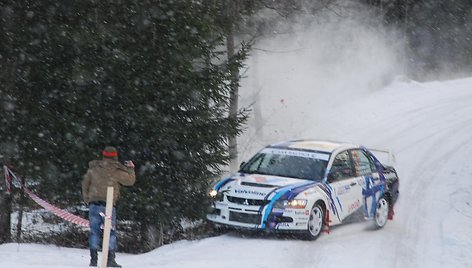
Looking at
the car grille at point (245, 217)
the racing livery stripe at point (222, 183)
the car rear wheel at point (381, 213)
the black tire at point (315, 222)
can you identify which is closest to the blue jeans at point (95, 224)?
the car grille at point (245, 217)

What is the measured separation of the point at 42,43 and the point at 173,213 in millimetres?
3611

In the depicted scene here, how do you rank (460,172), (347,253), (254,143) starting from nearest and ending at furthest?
(347,253), (460,172), (254,143)

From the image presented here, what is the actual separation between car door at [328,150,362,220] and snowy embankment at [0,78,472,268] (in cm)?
49

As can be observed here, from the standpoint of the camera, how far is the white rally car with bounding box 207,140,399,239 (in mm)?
10852

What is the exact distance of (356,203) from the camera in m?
12.4

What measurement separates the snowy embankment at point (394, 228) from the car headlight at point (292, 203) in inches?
22.8

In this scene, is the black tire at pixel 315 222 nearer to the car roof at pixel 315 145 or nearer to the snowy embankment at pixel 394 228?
the snowy embankment at pixel 394 228

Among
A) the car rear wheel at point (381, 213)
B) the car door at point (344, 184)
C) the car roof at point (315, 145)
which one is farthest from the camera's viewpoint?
the car rear wheel at point (381, 213)

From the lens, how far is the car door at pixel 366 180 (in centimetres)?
1262

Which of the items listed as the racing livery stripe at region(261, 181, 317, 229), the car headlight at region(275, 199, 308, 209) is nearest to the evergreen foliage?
the racing livery stripe at region(261, 181, 317, 229)

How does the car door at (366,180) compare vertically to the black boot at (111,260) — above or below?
above

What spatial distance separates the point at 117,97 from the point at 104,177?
10.6 feet

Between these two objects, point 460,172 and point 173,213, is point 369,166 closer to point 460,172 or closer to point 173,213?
point 173,213

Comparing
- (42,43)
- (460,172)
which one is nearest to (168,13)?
(42,43)
